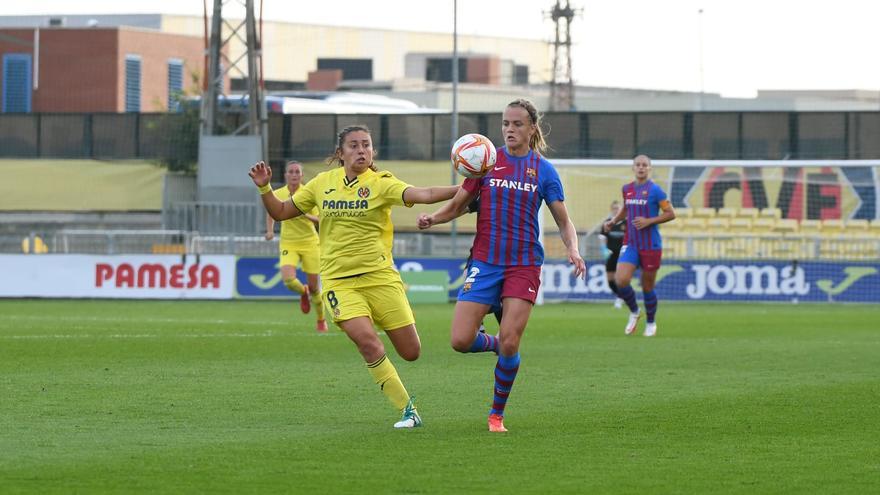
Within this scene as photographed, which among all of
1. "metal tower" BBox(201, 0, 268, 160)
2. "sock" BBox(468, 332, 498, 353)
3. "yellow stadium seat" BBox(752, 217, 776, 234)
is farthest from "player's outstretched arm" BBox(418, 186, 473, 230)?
"metal tower" BBox(201, 0, 268, 160)

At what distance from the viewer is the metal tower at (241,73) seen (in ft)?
135

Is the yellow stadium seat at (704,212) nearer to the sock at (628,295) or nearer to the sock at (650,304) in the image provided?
the sock at (628,295)

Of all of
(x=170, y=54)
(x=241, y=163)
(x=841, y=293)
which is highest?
(x=170, y=54)

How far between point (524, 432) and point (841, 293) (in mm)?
22264

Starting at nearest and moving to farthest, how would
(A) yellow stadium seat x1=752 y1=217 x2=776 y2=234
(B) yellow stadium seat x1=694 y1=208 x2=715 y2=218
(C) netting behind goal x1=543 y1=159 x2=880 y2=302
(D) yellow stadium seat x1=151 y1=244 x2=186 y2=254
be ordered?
(C) netting behind goal x1=543 y1=159 x2=880 y2=302, (A) yellow stadium seat x1=752 y1=217 x2=776 y2=234, (B) yellow stadium seat x1=694 y1=208 x2=715 y2=218, (D) yellow stadium seat x1=151 y1=244 x2=186 y2=254

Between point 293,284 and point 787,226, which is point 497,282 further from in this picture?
point 787,226

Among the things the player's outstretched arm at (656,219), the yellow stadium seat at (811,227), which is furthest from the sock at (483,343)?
the yellow stadium seat at (811,227)

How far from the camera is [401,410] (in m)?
10.0

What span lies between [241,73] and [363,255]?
33.1 meters

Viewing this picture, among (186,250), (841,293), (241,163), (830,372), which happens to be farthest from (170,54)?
(830,372)

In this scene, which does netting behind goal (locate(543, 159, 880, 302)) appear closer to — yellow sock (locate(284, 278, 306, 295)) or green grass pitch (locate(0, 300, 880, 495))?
yellow sock (locate(284, 278, 306, 295))

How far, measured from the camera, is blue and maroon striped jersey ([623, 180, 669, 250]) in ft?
64.3

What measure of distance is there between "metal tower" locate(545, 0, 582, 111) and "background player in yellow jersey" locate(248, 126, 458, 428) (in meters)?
54.6

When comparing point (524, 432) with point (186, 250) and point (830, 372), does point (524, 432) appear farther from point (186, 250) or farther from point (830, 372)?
point (186, 250)
